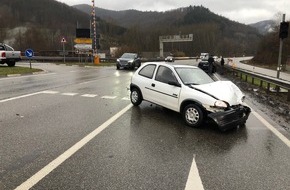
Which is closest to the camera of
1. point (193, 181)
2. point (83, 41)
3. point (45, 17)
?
point (193, 181)

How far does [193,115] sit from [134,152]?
241 centimetres

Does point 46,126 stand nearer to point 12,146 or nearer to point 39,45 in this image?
point 12,146

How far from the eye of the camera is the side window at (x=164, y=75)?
332 inches

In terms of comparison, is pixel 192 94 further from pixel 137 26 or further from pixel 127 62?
pixel 137 26

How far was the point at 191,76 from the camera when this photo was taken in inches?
335

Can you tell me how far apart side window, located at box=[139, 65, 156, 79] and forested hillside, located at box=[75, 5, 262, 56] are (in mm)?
127589

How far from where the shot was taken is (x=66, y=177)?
173 inches

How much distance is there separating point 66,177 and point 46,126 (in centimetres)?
303

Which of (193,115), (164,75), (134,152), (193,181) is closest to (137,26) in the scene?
(164,75)

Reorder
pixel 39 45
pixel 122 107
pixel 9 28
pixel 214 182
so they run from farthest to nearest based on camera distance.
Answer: pixel 9 28, pixel 39 45, pixel 122 107, pixel 214 182

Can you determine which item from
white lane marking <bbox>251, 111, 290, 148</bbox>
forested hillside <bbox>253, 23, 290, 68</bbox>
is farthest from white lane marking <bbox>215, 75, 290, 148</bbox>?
forested hillside <bbox>253, 23, 290, 68</bbox>

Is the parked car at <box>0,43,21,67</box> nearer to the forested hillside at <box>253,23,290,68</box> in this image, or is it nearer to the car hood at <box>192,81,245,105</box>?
the car hood at <box>192,81,245,105</box>

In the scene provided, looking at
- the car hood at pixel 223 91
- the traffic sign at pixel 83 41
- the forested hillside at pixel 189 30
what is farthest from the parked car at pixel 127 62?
the forested hillside at pixel 189 30

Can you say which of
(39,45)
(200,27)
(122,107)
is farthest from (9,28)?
(122,107)
